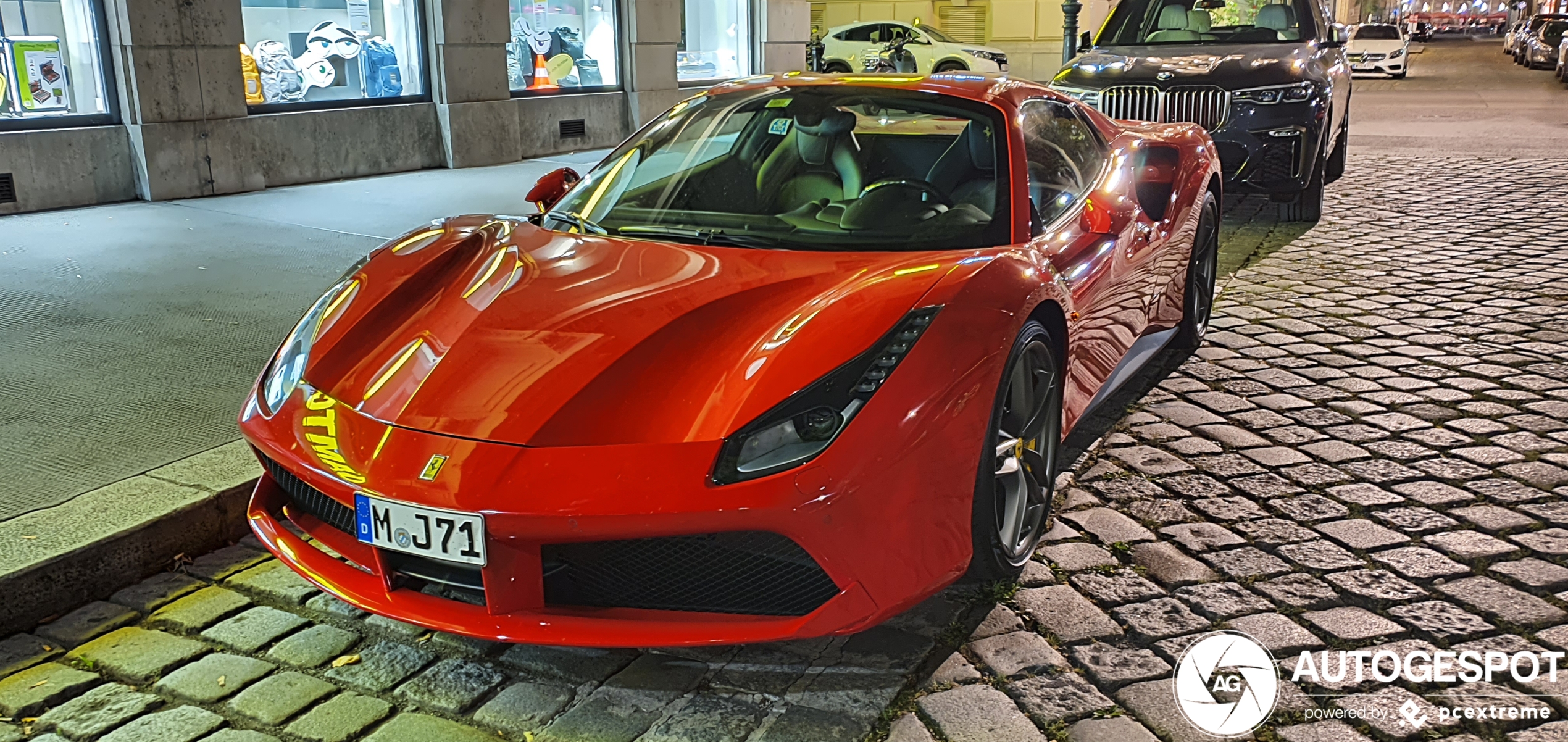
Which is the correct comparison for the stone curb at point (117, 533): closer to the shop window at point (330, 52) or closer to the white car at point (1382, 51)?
the shop window at point (330, 52)

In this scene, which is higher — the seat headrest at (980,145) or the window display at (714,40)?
the window display at (714,40)

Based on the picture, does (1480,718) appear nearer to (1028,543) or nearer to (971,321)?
(1028,543)

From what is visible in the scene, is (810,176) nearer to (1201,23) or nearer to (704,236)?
(704,236)

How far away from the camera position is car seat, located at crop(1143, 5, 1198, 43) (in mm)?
9562

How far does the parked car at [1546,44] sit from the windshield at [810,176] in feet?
108

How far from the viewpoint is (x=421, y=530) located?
2432 mm

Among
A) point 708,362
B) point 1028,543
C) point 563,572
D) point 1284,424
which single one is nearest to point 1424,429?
point 1284,424

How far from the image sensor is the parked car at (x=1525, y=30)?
34.2 meters

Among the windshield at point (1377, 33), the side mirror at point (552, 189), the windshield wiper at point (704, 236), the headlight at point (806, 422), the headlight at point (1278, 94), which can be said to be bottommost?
the headlight at point (806, 422)

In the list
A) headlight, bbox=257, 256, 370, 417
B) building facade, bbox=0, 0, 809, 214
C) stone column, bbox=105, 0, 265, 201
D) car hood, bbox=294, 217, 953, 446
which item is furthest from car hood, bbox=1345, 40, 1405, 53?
headlight, bbox=257, 256, 370, 417

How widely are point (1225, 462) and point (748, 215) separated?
189 cm

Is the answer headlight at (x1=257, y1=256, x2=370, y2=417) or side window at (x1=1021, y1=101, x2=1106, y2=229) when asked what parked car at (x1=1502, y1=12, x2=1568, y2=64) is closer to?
side window at (x1=1021, y1=101, x2=1106, y2=229)

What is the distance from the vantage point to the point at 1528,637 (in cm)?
289

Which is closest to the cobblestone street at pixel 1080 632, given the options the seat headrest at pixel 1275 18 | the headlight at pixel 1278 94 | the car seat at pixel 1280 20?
the headlight at pixel 1278 94
